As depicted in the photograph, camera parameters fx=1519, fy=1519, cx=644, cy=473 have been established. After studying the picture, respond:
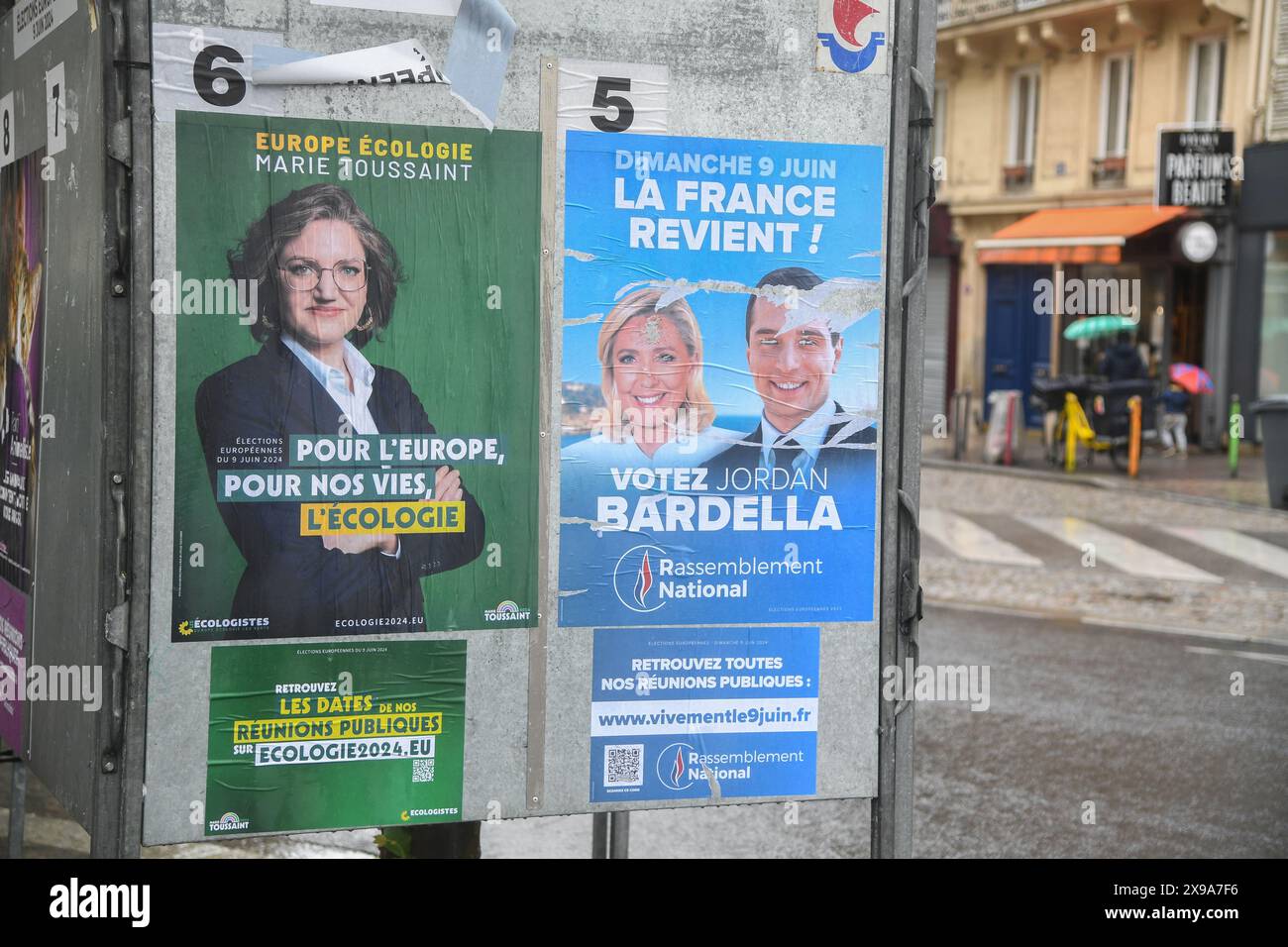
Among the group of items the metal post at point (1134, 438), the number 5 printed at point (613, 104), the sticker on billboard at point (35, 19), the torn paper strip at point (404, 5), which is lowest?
the metal post at point (1134, 438)

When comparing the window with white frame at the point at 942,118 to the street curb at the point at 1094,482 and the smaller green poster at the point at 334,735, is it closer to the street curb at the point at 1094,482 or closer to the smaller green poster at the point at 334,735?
the street curb at the point at 1094,482

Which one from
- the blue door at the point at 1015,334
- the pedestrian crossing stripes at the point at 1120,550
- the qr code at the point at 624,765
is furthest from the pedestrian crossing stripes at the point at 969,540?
the blue door at the point at 1015,334

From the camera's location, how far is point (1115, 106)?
27484mm

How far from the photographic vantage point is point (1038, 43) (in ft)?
93.7

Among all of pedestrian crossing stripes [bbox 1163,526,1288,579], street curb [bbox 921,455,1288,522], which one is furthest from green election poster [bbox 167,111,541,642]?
street curb [bbox 921,455,1288,522]

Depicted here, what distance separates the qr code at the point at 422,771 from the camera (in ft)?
10.3

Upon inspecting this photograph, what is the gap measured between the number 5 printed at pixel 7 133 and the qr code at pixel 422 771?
186cm

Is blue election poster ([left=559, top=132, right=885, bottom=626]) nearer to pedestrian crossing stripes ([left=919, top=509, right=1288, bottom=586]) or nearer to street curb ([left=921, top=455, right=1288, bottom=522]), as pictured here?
pedestrian crossing stripes ([left=919, top=509, right=1288, bottom=586])

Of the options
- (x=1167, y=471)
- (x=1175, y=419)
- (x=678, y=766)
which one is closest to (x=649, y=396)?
(x=678, y=766)

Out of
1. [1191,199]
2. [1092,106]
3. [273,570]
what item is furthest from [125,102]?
[1092,106]

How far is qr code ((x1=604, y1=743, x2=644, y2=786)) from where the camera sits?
3244 mm

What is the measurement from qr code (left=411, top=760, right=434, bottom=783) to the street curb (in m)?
15.7
